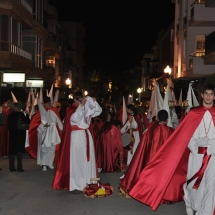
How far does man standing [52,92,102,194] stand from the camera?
9.84 m

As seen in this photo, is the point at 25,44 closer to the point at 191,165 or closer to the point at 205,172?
the point at 191,165

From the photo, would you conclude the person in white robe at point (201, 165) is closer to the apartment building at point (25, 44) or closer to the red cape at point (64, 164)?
the red cape at point (64, 164)

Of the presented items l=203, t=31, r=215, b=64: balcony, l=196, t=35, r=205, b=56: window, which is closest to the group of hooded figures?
l=203, t=31, r=215, b=64: balcony

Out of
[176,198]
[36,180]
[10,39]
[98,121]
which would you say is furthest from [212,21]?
[176,198]

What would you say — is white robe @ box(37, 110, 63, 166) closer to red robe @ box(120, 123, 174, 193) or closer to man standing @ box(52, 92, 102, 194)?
man standing @ box(52, 92, 102, 194)

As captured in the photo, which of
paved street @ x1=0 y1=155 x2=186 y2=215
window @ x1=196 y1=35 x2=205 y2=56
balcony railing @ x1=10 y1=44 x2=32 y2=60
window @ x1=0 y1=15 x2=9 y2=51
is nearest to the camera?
paved street @ x1=0 y1=155 x2=186 y2=215

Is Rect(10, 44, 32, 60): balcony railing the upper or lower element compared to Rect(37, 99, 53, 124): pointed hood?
upper

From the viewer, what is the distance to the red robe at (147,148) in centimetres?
908

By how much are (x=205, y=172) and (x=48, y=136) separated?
7077mm

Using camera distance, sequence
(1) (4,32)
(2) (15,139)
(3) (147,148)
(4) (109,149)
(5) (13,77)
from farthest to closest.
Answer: (5) (13,77) < (1) (4,32) < (4) (109,149) < (2) (15,139) < (3) (147,148)

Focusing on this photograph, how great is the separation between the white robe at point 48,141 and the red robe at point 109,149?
1.22 metres

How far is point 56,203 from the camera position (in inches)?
358

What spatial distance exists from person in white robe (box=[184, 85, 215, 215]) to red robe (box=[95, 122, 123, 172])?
19.7 feet

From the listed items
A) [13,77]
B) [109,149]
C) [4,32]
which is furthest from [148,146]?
[13,77]
